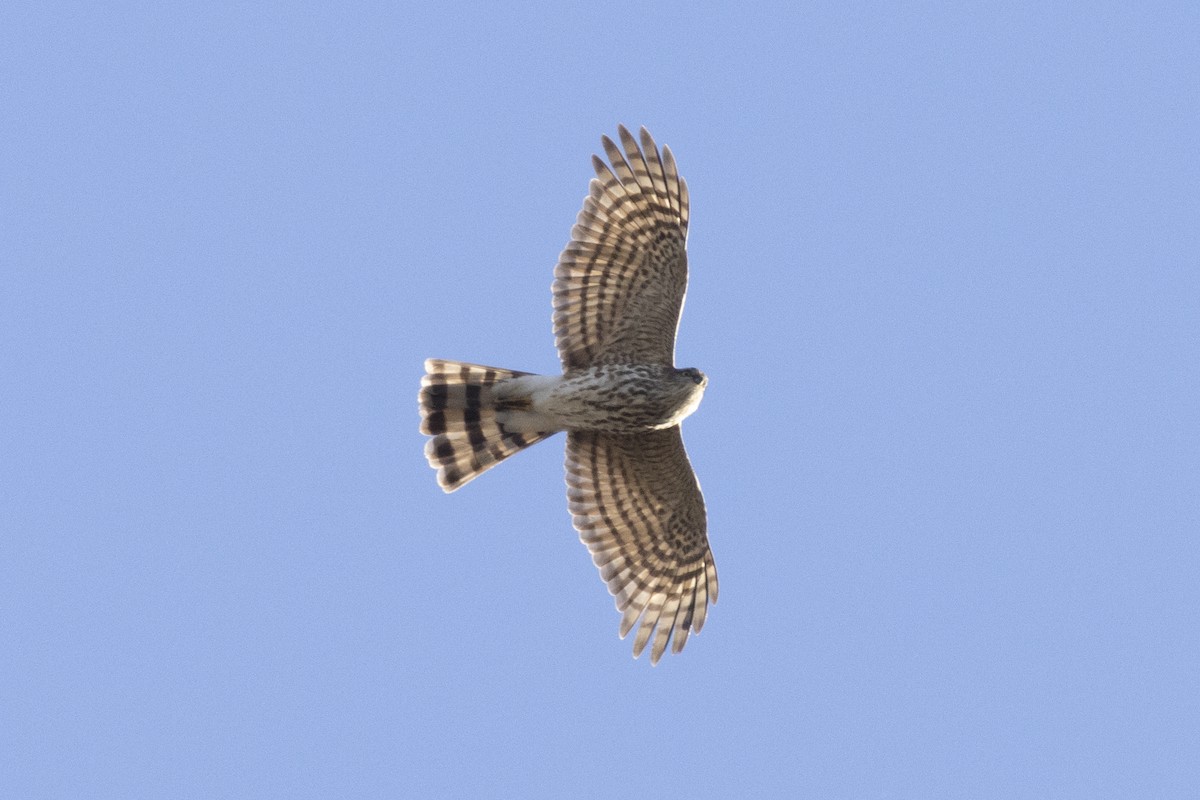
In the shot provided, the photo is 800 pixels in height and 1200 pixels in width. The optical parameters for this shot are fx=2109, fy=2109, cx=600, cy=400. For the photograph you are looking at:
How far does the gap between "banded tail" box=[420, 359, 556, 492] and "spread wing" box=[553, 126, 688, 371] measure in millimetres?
724

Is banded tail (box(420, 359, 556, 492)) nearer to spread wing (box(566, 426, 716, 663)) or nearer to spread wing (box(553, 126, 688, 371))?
spread wing (box(566, 426, 716, 663))

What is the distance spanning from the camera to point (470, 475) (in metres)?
17.1

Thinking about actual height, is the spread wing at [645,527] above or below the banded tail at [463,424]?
below

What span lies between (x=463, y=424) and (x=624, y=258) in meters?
1.90

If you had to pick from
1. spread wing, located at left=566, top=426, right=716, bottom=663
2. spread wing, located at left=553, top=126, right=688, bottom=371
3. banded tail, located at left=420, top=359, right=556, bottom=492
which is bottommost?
spread wing, located at left=566, top=426, right=716, bottom=663

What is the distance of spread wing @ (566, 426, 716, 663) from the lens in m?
17.1

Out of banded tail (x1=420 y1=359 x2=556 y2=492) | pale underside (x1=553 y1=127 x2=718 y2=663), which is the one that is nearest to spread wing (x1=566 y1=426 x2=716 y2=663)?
pale underside (x1=553 y1=127 x2=718 y2=663)

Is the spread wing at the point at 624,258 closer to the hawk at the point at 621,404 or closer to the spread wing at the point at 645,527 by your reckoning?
the hawk at the point at 621,404

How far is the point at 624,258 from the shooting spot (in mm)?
16625

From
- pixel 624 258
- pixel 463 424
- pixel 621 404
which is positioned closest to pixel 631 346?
pixel 621 404

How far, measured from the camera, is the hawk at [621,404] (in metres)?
16.6

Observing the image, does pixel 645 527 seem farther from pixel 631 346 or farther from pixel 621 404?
pixel 631 346

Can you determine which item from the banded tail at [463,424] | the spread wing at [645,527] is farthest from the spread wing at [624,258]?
the spread wing at [645,527]

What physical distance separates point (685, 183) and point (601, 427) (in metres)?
2.05
